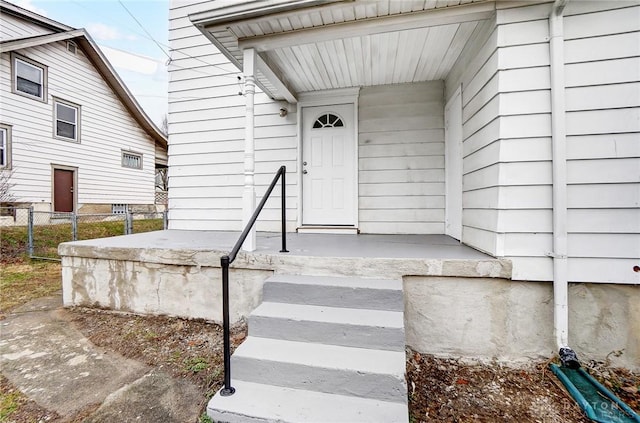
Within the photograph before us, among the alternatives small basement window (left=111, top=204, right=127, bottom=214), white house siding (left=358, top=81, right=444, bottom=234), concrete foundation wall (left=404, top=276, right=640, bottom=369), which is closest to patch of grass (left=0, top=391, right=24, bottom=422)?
concrete foundation wall (left=404, top=276, right=640, bottom=369)

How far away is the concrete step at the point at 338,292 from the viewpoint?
198 cm

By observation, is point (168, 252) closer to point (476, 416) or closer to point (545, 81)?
point (476, 416)

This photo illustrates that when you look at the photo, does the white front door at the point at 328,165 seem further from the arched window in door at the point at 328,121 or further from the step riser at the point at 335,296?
the step riser at the point at 335,296

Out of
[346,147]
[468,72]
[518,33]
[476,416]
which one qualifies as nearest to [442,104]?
[468,72]

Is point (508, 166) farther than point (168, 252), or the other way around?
point (168, 252)

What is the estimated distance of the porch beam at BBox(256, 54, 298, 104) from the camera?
9.92ft

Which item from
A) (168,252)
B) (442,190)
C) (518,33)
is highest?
(518,33)

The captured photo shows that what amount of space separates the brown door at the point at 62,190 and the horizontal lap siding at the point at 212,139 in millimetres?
6227

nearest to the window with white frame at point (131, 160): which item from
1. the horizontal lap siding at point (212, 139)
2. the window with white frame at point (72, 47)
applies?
the window with white frame at point (72, 47)

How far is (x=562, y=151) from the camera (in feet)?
6.73

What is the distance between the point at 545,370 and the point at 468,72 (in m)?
2.58

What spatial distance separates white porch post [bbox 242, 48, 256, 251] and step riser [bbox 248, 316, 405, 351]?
818 mm

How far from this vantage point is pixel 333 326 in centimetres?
181

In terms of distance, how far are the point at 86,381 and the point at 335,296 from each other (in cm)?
175
